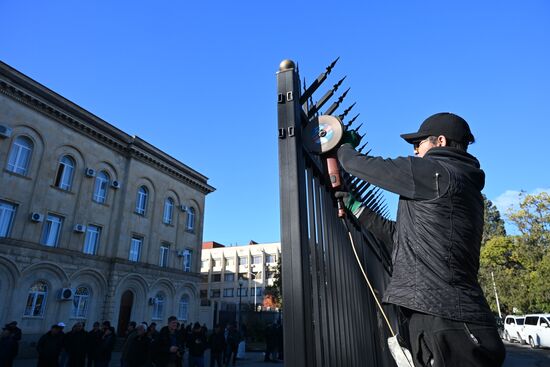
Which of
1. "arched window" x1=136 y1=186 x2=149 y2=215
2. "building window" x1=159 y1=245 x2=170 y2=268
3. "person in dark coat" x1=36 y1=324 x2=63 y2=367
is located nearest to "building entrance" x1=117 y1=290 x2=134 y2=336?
"building window" x1=159 y1=245 x2=170 y2=268

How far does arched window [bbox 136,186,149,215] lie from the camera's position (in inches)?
1048

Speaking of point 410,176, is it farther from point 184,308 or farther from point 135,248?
point 184,308

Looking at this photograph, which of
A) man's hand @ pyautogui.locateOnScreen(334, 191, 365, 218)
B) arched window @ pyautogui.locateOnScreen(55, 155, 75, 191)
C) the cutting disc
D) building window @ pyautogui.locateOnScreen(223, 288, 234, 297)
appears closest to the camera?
the cutting disc

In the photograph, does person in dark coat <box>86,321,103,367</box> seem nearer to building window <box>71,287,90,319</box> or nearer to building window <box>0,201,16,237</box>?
building window <box>0,201,16,237</box>

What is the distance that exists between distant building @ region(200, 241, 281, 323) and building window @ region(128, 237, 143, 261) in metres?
42.8

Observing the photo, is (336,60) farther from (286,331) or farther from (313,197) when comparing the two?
(286,331)

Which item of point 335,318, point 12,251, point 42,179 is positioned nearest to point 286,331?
point 335,318

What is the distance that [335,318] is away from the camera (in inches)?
101

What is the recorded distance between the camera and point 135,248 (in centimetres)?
2569

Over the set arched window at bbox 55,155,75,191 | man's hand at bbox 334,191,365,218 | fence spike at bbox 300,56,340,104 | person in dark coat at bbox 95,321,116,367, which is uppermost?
arched window at bbox 55,155,75,191

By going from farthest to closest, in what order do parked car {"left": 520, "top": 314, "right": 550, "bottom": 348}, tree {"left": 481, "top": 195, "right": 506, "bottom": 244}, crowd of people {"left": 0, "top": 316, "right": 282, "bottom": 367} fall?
tree {"left": 481, "top": 195, "right": 506, "bottom": 244}, parked car {"left": 520, "top": 314, "right": 550, "bottom": 348}, crowd of people {"left": 0, "top": 316, "right": 282, "bottom": 367}

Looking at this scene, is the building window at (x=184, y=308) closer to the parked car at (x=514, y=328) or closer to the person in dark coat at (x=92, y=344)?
the person in dark coat at (x=92, y=344)

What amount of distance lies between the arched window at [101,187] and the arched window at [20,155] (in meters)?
4.32

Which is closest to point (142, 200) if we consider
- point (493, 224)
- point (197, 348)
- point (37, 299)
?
point (37, 299)
